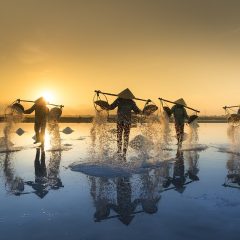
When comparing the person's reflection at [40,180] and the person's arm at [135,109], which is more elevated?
the person's arm at [135,109]

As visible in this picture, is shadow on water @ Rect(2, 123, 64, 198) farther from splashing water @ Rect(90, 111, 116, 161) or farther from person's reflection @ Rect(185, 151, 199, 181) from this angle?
person's reflection @ Rect(185, 151, 199, 181)

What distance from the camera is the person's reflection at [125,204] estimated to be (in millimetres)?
5824

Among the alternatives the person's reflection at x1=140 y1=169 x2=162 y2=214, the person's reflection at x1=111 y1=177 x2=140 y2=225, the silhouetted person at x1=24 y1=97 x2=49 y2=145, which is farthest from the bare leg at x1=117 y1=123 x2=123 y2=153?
the silhouetted person at x1=24 y1=97 x2=49 y2=145

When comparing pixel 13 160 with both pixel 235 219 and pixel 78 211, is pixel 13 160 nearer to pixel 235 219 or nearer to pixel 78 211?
pixel 78 211

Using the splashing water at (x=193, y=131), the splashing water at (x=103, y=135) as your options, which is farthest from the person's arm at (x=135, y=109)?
the splashing water at (x=193, y=131)

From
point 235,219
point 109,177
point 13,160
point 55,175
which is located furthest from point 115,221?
point 13,160

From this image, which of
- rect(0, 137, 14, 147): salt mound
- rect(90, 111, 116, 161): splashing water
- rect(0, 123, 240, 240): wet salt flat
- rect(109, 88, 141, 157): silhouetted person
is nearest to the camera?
rect(0, 123, 240, 240): wet salt flat

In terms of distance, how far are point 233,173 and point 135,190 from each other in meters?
3.61

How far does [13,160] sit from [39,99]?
721 cm

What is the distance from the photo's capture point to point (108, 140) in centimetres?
1305

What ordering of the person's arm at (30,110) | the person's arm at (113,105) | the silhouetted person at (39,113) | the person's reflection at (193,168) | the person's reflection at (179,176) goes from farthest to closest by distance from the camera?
the silhouetted person at (39,113), the person's arm at (30,110), the person's arm at (113,105), the person's reflection at (193,168), the person's reflection at (179,176)

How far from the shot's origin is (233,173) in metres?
10.1

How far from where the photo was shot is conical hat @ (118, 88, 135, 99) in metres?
13.2

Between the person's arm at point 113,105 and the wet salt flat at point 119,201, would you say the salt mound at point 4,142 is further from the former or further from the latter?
the person's arm at point 113,105
